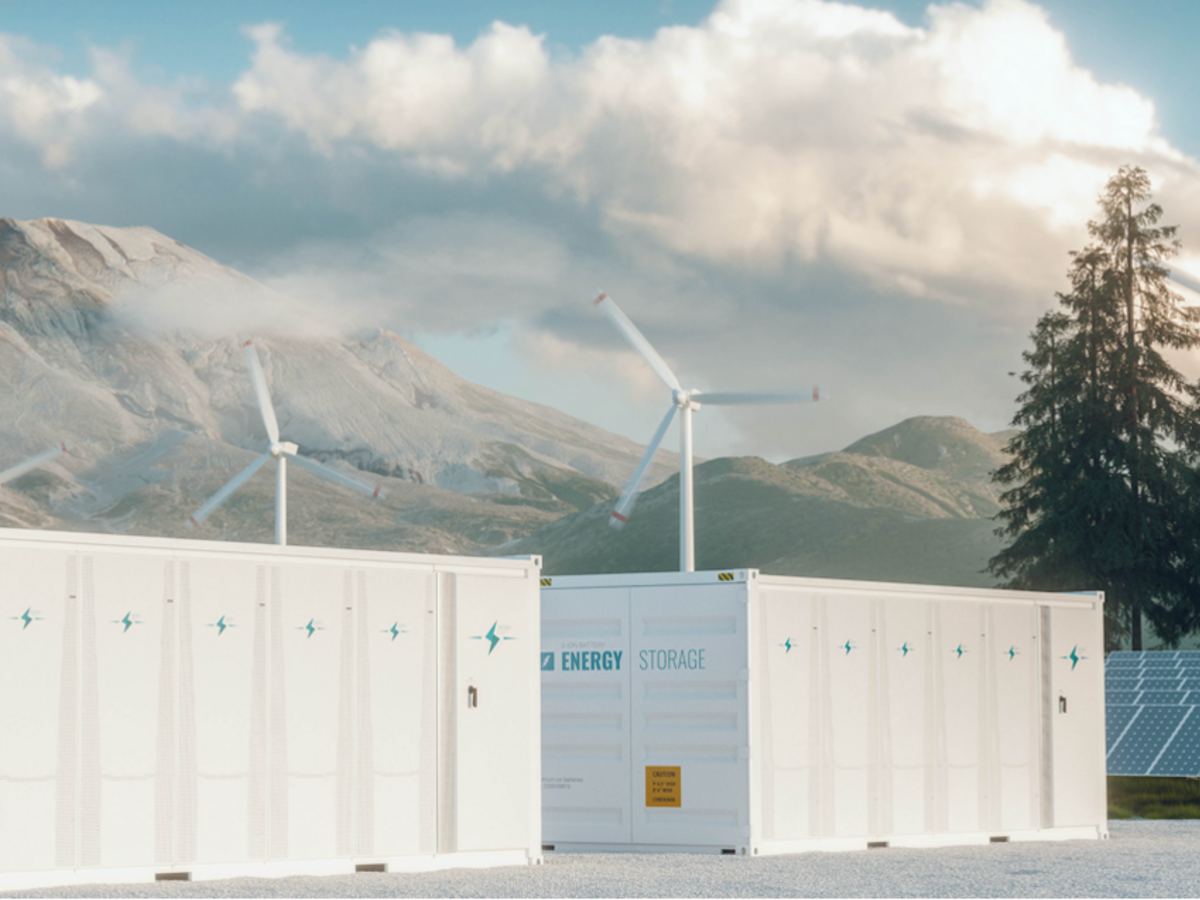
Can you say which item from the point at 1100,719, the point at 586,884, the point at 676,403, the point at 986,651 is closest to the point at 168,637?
the point at 586,884

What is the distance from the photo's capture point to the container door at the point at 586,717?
654 inches

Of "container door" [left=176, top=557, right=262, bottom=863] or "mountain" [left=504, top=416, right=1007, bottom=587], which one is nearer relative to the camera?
"container door" [left=176, top=557, right=262, bottom=863]

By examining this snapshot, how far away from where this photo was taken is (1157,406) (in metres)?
57.1

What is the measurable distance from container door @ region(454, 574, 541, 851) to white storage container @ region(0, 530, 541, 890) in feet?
0.07

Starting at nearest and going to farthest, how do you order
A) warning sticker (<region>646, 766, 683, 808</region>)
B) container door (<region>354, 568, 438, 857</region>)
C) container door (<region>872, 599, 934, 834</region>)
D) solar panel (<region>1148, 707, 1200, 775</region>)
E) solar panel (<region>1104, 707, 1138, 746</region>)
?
container door (<region>354, 568, 438, 857</region>) < warning sticker (<region>646, 766, 683, 808</region>) < container door (<region>872, 599, 934, 834</region>) < solar panel (<region>1148, 707, 1200, 775</region>) < solar panel (<region>1104, 707, 1138, 746</region>)

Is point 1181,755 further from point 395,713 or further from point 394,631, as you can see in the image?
point 394,631

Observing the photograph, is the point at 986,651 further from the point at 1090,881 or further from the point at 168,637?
the point at 168,637

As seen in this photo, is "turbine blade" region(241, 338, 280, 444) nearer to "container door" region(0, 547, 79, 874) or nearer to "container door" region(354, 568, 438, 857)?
"container door" region(354, 568, 438, 857)

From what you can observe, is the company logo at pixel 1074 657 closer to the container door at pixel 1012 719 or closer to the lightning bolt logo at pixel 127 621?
the container door at pixel 1012 719

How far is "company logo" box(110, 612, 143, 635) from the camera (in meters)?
12.1

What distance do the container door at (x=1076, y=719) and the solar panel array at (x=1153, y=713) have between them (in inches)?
317

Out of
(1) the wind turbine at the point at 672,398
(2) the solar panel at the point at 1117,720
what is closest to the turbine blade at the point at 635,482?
(1) the wind turbine at the point at 672,398

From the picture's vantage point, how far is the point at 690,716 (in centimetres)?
1620

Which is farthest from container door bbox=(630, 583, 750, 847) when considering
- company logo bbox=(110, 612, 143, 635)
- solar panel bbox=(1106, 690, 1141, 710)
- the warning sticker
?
solar panel bbox=(1106, 690, 1141, 710)
